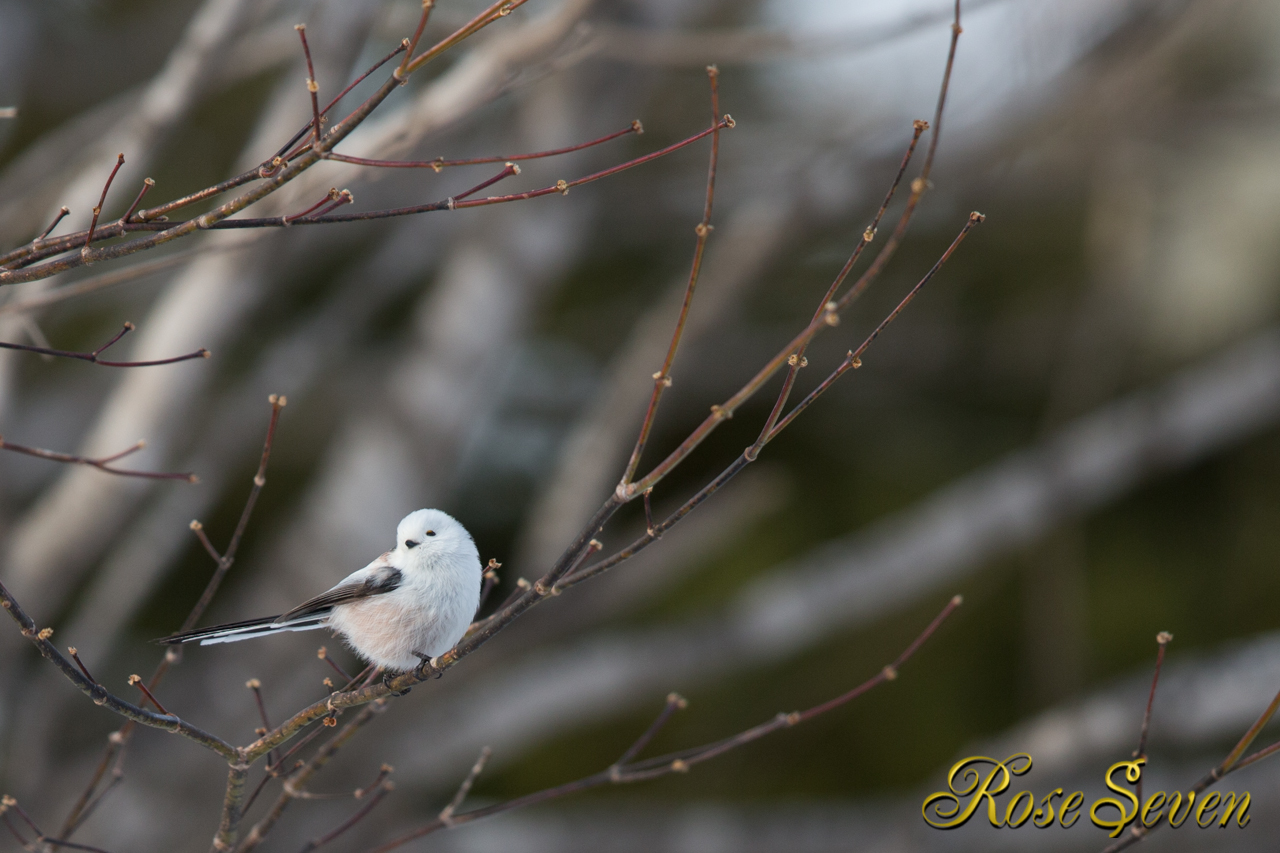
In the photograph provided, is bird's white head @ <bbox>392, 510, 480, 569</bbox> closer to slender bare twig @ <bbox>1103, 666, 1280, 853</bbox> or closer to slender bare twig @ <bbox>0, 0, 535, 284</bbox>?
slender bare twig @ <bbox>0, 0, 535, 284</bbox>

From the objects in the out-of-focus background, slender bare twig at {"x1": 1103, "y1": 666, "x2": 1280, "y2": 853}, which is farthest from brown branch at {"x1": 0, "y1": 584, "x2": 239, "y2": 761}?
the out-of-focus background

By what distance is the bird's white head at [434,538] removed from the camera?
89 cm

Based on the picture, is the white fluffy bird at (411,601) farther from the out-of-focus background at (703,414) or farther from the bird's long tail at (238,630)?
the out-of-focus background at (703,414)

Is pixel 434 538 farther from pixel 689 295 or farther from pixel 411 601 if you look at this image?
pixel 689 295

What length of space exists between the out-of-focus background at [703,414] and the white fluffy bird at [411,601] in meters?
1.46

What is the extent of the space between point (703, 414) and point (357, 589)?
3.44 m

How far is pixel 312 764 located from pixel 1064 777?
8.73 feet

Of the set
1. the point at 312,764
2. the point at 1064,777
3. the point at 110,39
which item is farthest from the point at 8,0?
the point at 1064,777

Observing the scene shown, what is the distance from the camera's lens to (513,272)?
3400 millimetres

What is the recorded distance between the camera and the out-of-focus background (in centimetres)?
292

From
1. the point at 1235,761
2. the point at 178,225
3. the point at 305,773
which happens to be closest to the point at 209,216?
the point at 178,225

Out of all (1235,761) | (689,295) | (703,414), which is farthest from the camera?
(703,414)

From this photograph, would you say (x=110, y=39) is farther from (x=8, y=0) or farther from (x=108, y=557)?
(x=108, y=557)

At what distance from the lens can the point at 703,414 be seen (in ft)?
14.3
